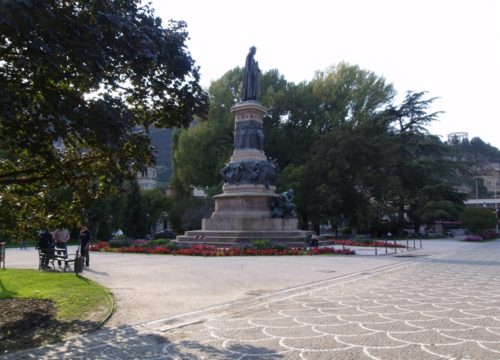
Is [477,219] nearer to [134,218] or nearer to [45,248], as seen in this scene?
[134,218]

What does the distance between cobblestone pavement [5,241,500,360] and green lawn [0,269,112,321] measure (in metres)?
1.91

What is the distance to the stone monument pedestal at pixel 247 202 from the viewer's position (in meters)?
25.3

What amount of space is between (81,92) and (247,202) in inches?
768

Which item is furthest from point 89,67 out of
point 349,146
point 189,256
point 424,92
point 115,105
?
point 424,92

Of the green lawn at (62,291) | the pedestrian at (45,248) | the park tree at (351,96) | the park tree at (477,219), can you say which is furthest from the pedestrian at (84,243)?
the park tree at (477,219)

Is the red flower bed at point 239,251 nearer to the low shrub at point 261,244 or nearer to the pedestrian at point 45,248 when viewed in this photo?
the low shrub at point 261,244

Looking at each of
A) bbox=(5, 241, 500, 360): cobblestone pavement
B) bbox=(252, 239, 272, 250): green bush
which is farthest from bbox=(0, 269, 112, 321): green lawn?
bbox=(252, 239, 272, 250): green bush

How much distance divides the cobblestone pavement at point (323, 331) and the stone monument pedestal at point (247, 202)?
14.6 meters

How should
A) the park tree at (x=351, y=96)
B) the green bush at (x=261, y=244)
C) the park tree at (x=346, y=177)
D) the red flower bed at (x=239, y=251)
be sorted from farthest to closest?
the park tree at (x=351, y=96), the park tree at (x=346, y=177), the green bush at (x=261, y=244), the red flower bed at (x=239, y=251)

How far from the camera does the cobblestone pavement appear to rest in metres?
5.88

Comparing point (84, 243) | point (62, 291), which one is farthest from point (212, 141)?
point (62, 291)

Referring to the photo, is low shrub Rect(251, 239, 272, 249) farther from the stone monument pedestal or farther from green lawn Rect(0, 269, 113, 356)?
green lawn Rect(0, 269, 113, 356)

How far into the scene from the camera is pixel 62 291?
10.7 m

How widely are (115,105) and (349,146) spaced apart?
3787 centimetres
